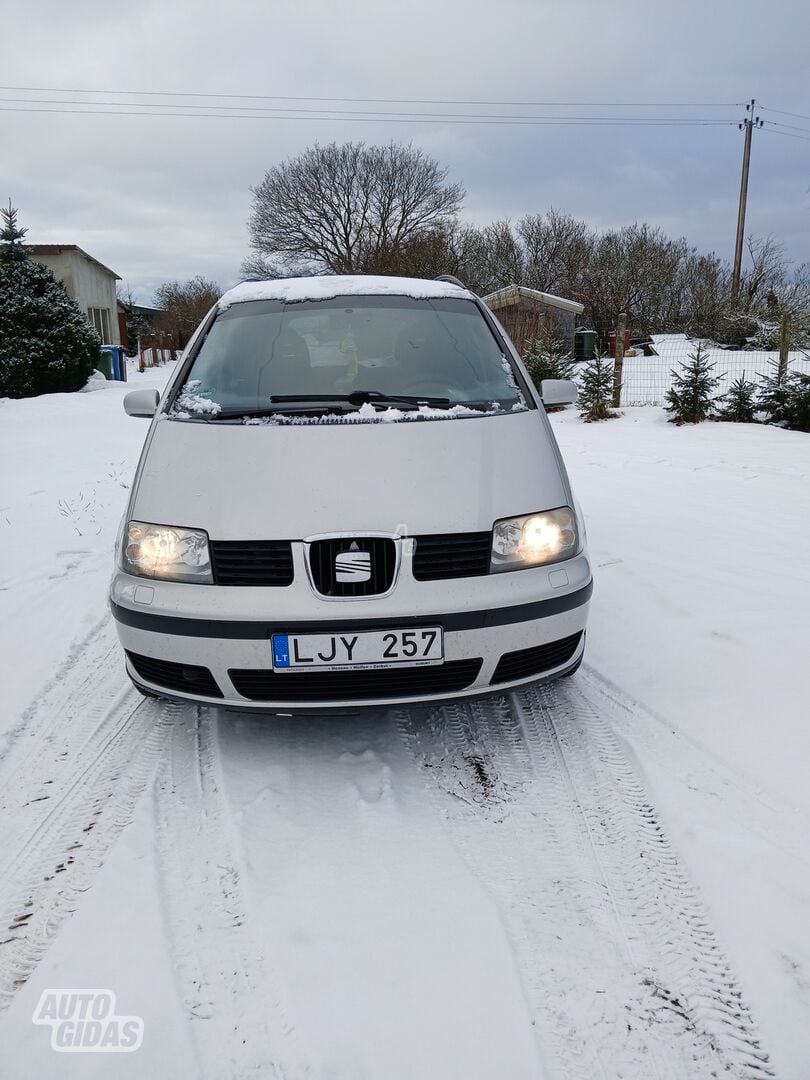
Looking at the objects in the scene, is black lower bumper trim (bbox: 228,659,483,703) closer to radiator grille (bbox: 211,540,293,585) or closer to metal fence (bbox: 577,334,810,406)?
radiator grille (bbox: 211,540,293,585)

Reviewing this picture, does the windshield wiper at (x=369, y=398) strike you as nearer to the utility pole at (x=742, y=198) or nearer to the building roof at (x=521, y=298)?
the building roof at (x=521, y=298)

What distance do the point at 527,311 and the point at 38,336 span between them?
519 inches

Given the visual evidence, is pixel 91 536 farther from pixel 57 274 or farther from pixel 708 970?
Answer: pixel 57 274

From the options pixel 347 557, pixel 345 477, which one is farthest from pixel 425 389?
pixel 347 557

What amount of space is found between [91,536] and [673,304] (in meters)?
35.5

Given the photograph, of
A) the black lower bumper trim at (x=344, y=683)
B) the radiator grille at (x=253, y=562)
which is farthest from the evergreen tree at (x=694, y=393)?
the radiator grille at (x=253, y=562)

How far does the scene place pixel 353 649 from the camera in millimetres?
2311

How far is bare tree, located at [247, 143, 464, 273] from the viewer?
42.4 m

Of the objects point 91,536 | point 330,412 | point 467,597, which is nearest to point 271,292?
point 330,412

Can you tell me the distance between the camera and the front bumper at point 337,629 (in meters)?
2.30

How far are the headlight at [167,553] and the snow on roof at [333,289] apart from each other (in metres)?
1.72

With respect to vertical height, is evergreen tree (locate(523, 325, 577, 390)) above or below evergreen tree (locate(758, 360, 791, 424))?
above

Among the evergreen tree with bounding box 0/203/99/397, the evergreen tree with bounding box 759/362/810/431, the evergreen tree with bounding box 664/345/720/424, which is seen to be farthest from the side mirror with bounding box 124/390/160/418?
the evergreen tree with bounding box 0/203/99/397

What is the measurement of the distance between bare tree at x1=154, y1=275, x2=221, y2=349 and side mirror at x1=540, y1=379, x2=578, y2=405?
150 ft
